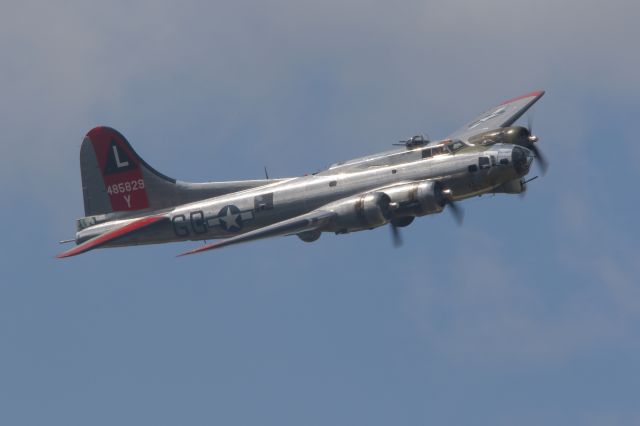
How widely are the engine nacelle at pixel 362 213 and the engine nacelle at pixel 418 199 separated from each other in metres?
0.47

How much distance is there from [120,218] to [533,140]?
20229 millimetres

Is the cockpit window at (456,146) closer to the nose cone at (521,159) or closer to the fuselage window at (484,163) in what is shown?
the fuselage window at (484,163)

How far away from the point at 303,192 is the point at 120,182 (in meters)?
10.7

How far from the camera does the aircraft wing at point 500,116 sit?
60469 millimetres

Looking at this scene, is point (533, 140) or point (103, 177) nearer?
point (533, 140)

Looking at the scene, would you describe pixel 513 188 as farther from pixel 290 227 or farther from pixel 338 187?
pixel 290 227

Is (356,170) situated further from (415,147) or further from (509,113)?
(509,113)

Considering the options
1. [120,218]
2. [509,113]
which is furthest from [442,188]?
[120,218]

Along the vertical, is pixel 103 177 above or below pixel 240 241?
above

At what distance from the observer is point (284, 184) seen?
5631 centimetres

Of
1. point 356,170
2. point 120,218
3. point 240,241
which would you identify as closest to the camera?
point 240,241

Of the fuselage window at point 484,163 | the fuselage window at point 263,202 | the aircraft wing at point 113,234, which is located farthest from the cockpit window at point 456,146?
the aircraft wing at point 113,234

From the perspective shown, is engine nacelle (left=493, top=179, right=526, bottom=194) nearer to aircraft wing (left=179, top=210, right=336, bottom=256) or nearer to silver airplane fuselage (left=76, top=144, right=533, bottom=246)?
silver airplane fuselage (left=76, top=144, right=533, bottom=246)

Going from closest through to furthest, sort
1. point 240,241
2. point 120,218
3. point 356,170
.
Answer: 1. point 240,241
2. point 356,170
3. point 120,218
